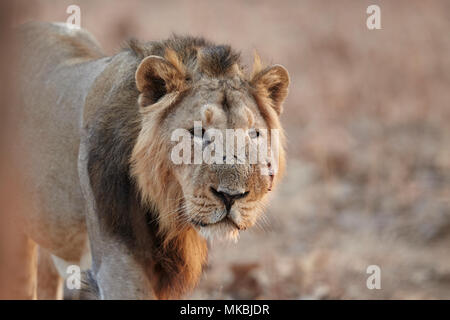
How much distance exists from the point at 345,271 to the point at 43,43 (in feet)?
14.5

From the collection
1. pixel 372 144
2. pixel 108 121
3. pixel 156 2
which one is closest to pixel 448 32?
pixel 372 144

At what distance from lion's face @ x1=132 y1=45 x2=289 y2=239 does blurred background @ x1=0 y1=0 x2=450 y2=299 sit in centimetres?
287

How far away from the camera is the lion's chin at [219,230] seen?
3872mm

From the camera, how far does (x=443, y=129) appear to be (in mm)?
12195

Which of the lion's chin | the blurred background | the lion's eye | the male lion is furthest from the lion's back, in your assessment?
the blurred background

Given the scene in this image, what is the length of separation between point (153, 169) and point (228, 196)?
0.55 metres

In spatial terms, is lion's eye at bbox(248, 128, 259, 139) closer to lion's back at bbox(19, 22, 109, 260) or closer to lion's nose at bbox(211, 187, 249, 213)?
lion's nose at bbox(211, 187, 249, 213)

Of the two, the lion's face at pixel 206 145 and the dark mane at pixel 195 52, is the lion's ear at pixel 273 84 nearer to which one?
the lion's face at pixel 206 145

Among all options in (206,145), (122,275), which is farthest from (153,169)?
(122,275)

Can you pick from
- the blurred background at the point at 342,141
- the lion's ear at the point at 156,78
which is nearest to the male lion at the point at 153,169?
the lion's ear at the point at 156,78

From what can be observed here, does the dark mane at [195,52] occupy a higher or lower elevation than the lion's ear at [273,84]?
higher

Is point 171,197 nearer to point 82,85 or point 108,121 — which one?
point 108,121

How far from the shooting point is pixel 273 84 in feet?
14.7
